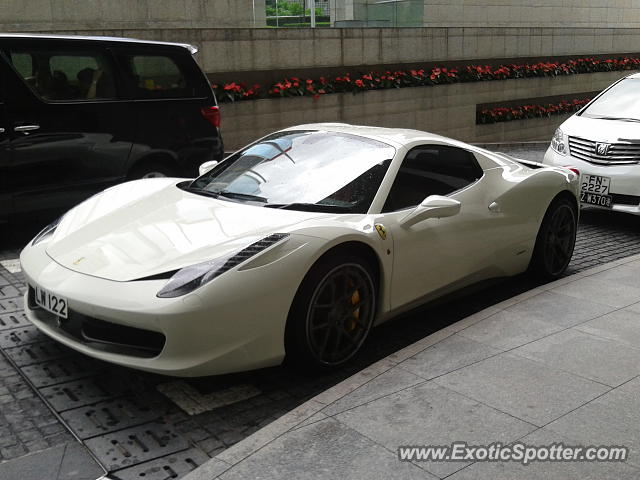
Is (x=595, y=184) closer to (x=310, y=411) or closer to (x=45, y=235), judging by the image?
(x=310, y=411)

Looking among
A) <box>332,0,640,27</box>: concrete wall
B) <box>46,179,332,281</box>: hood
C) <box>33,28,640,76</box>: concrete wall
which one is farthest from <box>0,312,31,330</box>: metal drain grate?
<box>332,0,640,27</box>: concrete wall

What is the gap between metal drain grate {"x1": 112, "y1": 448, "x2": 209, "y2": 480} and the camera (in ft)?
10.4

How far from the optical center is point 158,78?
25.3 ft

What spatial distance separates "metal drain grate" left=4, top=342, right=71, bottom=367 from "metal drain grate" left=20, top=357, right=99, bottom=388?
0.22ft

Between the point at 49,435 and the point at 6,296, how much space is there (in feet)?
7.40

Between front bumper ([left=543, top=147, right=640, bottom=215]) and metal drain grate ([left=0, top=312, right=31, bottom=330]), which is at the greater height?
front bumper ([left=543, top=147, right=640, bottom=215])

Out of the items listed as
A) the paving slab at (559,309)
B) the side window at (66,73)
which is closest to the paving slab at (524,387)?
the paving slab at (559,309)

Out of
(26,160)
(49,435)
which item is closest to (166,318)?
(49,435)

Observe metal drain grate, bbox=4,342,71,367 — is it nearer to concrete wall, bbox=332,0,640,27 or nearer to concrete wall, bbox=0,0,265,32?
concrete wall, bbox=0,0,265,32

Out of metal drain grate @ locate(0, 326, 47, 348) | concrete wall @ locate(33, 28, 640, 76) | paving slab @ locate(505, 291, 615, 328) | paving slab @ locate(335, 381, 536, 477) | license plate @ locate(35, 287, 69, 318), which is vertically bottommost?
paving slab @ locate(505, 291, 615, 328)

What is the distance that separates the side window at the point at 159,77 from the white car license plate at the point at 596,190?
4.35 meters

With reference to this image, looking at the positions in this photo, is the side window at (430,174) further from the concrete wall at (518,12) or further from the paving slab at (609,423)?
the concrete wall at (518,12)

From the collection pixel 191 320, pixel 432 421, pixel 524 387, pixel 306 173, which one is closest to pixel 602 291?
pixel 524 387

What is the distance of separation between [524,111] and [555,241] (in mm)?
14147
